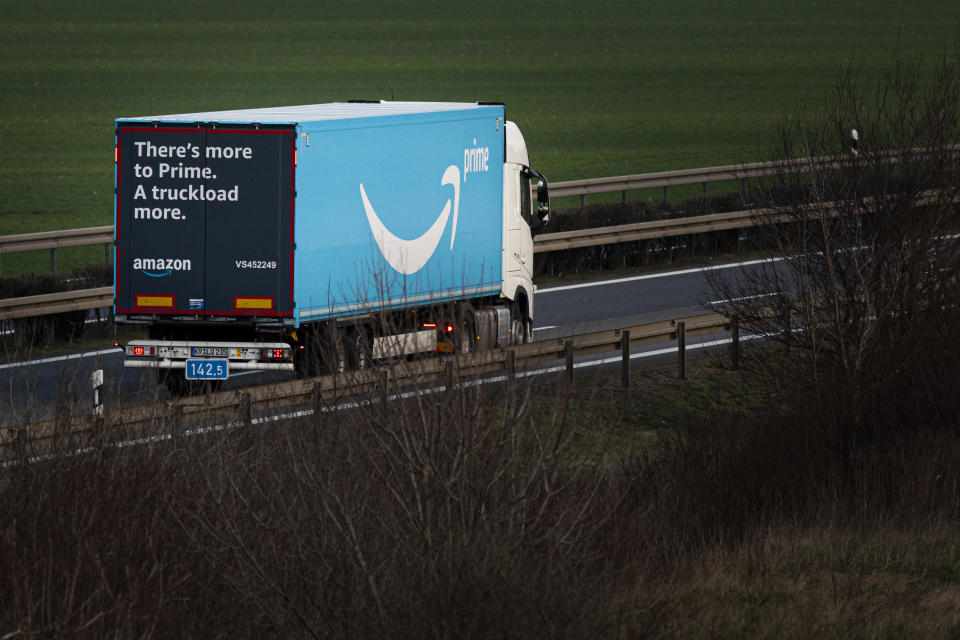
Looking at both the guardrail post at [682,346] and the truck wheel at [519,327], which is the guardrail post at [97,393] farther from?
the guardrail post at [682,346]

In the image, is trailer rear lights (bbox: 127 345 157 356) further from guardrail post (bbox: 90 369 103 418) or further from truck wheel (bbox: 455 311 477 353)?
guardrail post (bbox: 90 369 103 418)

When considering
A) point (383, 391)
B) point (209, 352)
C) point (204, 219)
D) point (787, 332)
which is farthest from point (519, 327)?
point (383, 391)

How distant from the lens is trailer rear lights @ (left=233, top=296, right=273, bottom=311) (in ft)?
57.7

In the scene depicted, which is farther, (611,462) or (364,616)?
(611,462)

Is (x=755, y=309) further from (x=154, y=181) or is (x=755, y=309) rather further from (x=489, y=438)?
(x=489, y=438)

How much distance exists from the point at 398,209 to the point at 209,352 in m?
2.74

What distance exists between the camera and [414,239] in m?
19.2

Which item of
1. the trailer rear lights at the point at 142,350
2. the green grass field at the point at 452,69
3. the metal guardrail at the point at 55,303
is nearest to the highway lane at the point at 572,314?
the trailer rear lights at the point at 142,350

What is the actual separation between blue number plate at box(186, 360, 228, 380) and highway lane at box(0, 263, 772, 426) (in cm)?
61

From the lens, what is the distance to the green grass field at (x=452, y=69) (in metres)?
44.8

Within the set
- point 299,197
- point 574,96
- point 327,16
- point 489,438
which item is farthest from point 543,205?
point 327,16

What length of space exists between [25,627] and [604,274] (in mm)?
19961

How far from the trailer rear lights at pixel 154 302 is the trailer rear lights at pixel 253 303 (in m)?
0.75

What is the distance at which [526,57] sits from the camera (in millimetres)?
76062
